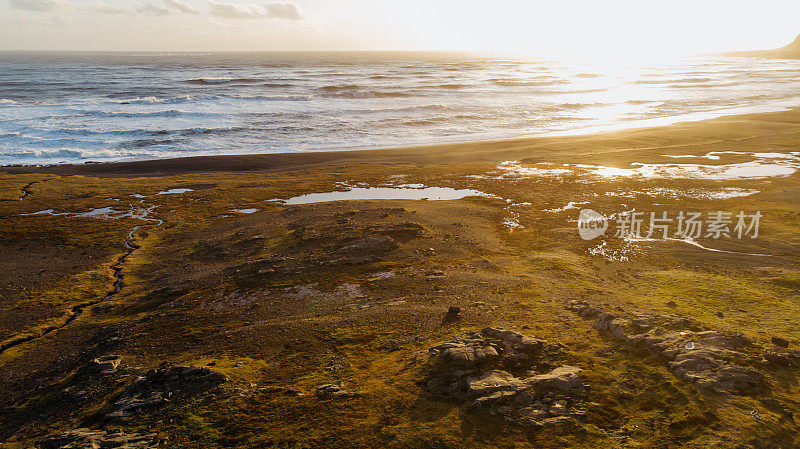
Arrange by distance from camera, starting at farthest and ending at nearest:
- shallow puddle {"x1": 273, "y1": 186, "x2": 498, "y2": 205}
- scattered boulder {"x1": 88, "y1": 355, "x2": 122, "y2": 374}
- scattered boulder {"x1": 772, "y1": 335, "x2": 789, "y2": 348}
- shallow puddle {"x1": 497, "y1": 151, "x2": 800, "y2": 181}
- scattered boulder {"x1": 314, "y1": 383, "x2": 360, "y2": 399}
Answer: shallow puddle {"x1": 497, "y1": 151, "x2": 800, "y2": 181}, shallow puddle {"x1": 273, "y1": 186, "x2": 498, "y2": 205}, scattered boulder {"x1": 88, "y1": 355, "x2": 122, "y2": 374}, scattered boulder {"x1": 772, "y1": 335, "x2": 789, "y2": 348}, scattered boulder {"x1": 314, "y1": 383, "x2": 360, "y2": 399}

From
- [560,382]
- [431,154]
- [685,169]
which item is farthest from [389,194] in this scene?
[560,382]

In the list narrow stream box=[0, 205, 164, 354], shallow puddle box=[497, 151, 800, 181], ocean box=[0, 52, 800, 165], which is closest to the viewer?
narrow stream box=[0, 205, 164, 354]

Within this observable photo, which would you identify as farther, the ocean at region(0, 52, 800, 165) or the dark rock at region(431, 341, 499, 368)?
the ocean at region(0, 52, 800, 165)

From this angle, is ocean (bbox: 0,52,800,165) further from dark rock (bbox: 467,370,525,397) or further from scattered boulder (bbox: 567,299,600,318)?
dark rock (bbox: 467,370,525,397)

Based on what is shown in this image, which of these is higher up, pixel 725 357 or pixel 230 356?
pixel 725 357

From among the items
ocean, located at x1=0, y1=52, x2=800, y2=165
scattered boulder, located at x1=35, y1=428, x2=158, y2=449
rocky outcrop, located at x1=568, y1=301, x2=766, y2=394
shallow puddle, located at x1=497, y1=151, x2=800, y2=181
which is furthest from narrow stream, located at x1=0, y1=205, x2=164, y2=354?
ocean, located at x1=0, y1=52, x2=800, y2=165

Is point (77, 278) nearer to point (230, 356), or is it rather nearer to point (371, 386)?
point (230, 356)

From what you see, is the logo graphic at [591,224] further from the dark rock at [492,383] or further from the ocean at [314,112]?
the ocean at [314,112]

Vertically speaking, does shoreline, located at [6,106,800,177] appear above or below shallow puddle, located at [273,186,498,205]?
above

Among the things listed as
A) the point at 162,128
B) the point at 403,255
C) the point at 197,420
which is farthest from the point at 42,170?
the point at 197,420
